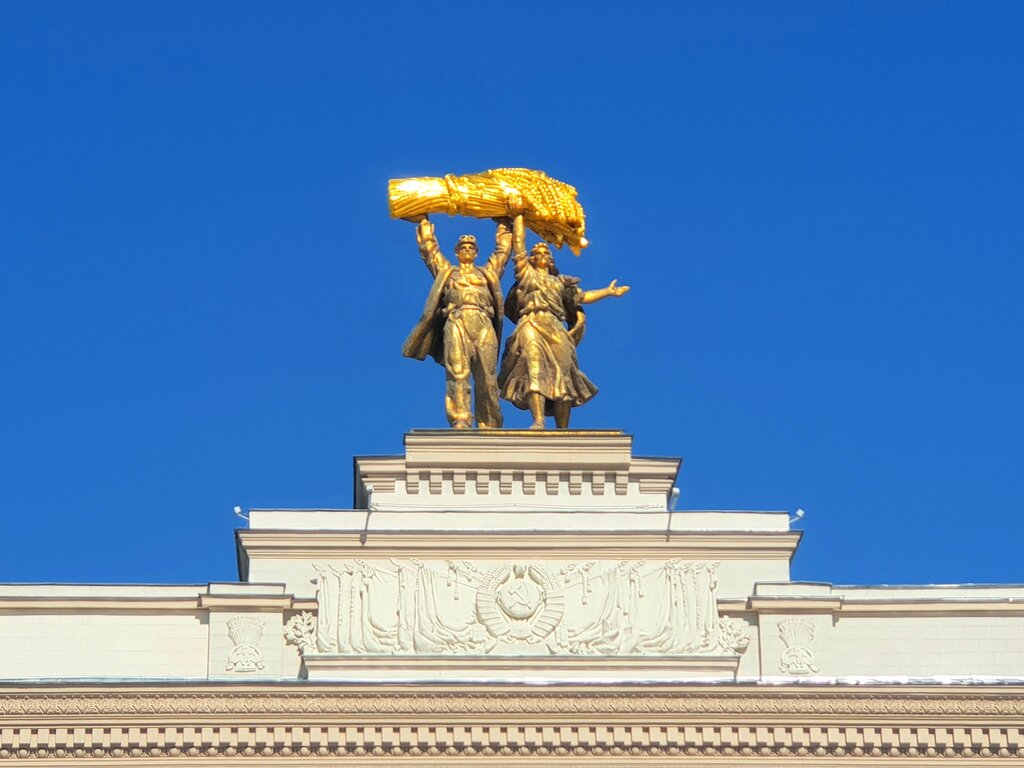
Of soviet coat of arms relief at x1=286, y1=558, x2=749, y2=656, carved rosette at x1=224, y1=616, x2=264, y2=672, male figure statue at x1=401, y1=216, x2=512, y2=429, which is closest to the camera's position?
carved rosette at x1=224, y1=616, x2=264, y2=672

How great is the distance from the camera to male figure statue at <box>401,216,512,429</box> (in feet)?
114

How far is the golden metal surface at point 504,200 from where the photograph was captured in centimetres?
3553

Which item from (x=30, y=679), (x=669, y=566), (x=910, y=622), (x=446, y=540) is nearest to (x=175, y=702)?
(x=30, y=679)

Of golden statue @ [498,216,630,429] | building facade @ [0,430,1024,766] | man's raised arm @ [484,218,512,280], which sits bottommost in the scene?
building facade @ [0,430,1024,766]

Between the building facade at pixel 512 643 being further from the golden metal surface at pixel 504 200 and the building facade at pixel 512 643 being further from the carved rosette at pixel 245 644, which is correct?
the golden metal surface at pixel 504 200

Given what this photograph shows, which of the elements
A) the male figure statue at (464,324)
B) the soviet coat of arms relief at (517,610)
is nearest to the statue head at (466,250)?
the male figure statue at (464,324)

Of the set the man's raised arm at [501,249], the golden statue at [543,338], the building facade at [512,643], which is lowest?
the building facade at [512,643]

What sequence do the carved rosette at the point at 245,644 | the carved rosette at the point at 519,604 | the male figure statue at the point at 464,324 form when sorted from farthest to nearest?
the male figure statue at the point at 464,324 < the carved rosette at the point at 519,604 < the carved rosette at the point at 245,644

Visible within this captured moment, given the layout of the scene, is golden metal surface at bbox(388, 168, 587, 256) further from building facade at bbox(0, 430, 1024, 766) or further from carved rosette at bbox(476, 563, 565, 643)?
carved rosette at bbox(476, 563, 565, 643)

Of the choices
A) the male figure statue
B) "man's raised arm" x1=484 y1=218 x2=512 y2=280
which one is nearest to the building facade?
the male figure statue

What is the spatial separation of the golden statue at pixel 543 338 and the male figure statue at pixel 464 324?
266 mm

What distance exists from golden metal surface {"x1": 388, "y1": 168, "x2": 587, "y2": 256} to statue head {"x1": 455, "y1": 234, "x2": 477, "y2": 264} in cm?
38

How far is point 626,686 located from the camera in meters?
31.0

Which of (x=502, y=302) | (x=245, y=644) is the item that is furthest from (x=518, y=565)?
(x=502, y=302)
